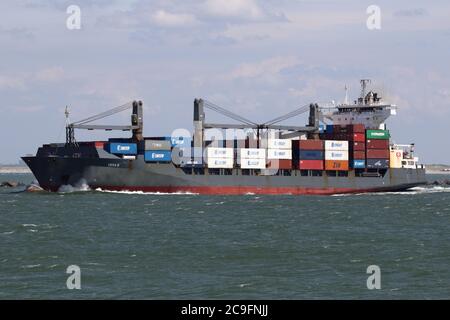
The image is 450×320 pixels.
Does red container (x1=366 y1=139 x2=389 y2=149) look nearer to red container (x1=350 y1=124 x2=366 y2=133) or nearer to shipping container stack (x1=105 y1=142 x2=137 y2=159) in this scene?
red container (x1=350 y1=124 x2=366 y2=133)

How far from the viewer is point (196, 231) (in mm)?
45875

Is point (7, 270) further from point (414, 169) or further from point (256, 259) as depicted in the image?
point (414, 169)

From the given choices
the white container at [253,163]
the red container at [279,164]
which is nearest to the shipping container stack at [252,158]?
the white container at [253,163]

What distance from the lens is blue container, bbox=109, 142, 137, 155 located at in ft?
263

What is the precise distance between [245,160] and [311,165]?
823 cm

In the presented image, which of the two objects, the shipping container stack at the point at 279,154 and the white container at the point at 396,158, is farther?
the white container at the point at 396,158

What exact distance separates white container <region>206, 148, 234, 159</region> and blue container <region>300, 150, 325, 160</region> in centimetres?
859

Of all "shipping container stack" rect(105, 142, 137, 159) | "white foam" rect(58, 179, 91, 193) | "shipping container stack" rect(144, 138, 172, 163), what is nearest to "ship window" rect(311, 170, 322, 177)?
"shipping container stack" rect(144, 138, 172, 163)

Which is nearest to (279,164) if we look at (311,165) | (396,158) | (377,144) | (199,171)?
(311,165)

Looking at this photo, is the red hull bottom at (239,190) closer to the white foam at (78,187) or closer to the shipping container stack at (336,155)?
the white foam at (78,187)

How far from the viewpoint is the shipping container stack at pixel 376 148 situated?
301 ft

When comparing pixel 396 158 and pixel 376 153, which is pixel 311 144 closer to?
pixel 376 153

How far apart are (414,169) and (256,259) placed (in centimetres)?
6798

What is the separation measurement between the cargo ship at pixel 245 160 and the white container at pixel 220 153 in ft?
0.35
